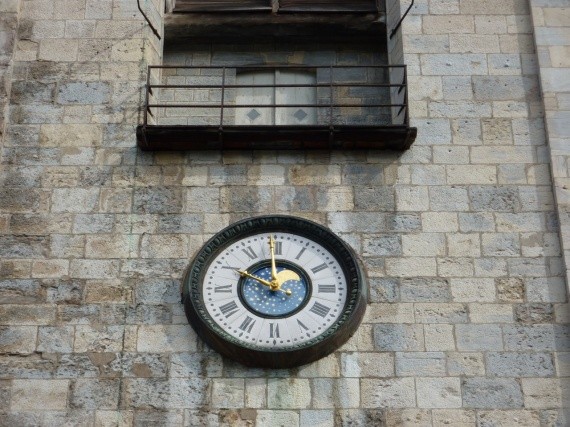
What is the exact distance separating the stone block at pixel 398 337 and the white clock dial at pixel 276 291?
0.43 metres

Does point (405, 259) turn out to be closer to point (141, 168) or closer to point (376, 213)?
point (376, 213)

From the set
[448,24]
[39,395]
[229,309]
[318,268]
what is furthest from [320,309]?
[448,24]

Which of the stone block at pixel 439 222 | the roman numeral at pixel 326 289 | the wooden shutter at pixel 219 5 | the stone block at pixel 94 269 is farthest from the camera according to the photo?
the wooden shutter at pixel 219 5

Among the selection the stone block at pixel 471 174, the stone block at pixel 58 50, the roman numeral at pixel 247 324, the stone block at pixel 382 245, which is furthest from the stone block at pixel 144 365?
the stone block at pixel 58 50

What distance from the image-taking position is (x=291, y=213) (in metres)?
11.0

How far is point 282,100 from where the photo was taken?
40.8ft

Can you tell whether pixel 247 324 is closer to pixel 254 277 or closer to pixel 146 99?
pixel 254 277

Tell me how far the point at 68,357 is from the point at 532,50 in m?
5.74

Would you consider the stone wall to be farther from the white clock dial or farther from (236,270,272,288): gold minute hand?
(236,270,272,288): gold minute hand

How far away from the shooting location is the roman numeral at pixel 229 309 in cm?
1038

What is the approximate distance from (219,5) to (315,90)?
5.03 feet

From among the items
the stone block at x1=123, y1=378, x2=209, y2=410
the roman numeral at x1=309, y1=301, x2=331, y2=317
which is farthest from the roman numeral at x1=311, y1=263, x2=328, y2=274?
the stone block at x1=123, y1=378, x2=209, y2=410

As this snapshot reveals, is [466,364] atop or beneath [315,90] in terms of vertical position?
beneath

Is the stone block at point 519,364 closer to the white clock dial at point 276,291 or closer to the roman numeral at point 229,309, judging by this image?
the white clock dial at point 276,291
